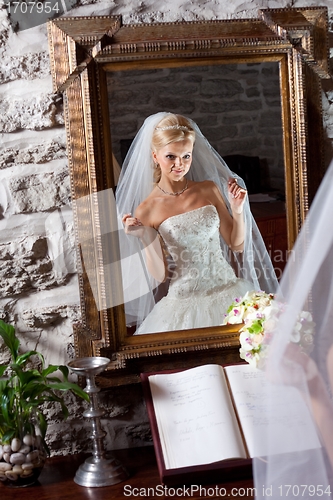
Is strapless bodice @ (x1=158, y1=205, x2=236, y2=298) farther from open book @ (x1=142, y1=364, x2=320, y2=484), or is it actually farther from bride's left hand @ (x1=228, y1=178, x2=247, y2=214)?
open book @ (x1=142, y1=364, x2=320, y2=484)

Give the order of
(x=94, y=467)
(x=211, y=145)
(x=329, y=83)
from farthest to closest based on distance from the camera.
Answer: (x=329, y=83) < (x=211, y=145) < (x=94, y=467)

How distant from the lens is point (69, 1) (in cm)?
184

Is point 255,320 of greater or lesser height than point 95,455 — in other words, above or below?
above

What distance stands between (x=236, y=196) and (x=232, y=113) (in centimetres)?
25

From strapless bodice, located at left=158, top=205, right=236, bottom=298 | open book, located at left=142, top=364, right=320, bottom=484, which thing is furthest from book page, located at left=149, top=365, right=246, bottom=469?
strapless bodice, located at left=158, top=205, right=236, bottom=298

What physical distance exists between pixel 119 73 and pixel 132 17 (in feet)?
0.60

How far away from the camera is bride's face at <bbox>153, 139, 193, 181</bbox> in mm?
1864

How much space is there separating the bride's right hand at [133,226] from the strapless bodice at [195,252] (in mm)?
59

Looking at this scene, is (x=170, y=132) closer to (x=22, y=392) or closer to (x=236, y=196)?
(x=236, y=196)

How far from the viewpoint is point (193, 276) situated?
1899 millimetres

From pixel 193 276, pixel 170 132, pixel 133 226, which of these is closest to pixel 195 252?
pixel 193 276

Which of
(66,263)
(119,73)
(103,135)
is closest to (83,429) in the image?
(66,263)

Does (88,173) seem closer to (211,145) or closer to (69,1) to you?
(211,145)

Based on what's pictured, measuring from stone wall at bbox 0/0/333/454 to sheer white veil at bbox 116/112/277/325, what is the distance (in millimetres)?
67
